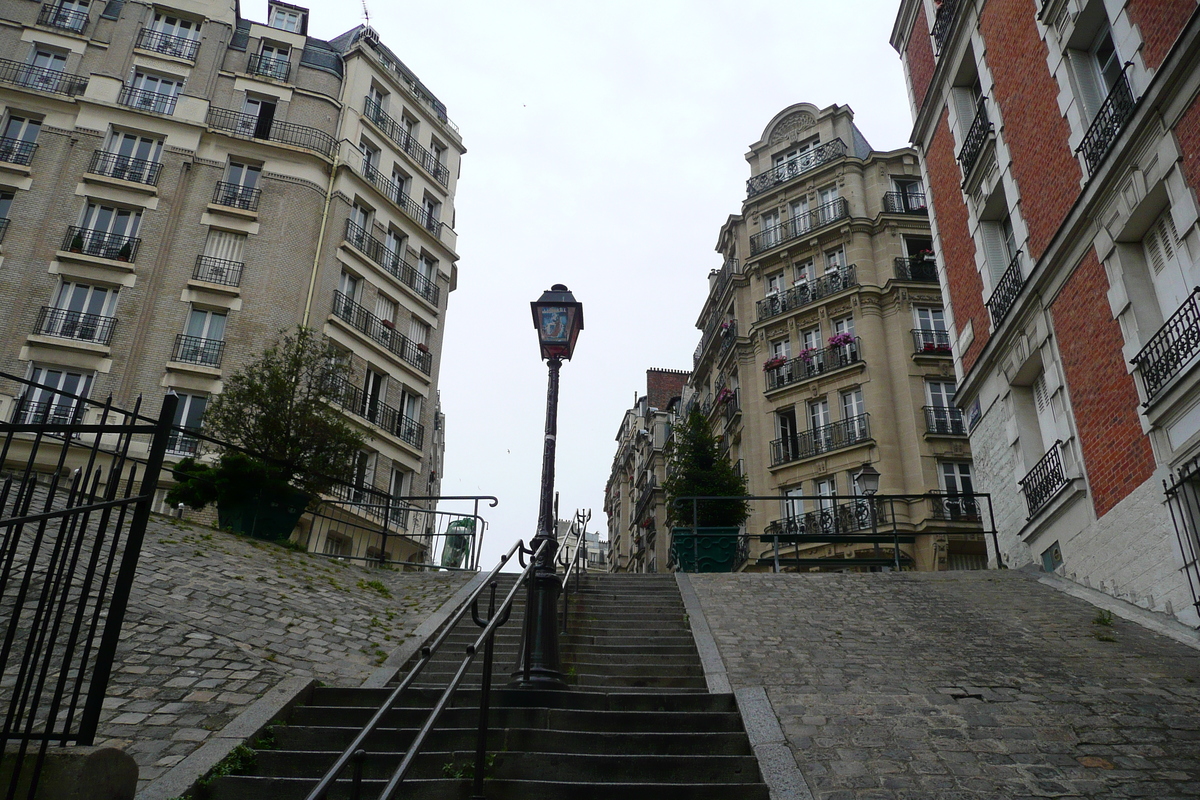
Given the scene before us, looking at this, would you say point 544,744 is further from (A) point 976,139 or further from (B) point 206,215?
(B) point 206,215

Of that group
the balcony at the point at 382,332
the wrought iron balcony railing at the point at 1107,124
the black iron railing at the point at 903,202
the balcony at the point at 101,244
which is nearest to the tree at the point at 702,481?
the balcony at the point at 382,332

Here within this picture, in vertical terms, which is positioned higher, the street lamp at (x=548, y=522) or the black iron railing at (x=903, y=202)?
the black iron railing at (x=903, y=202)

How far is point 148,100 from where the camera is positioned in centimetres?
2720

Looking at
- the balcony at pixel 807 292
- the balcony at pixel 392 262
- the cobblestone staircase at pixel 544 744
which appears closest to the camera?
the cobblestone staircase at pixel 544 744

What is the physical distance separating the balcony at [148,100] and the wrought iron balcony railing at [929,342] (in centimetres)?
2387

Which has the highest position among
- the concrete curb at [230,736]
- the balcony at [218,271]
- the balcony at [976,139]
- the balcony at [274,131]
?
the balcony at [274,131]

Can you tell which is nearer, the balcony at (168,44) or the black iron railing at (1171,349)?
the black iron railing at (1171,349)

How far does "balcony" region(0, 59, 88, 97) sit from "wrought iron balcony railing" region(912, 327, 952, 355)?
26.3m

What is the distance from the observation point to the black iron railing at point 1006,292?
13336 mm

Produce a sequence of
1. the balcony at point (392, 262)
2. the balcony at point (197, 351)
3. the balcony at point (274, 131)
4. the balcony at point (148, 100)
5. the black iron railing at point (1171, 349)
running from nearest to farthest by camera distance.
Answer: the black iron railing at point (1171, 349) → the balcony at point (197, 351) → the balcony at point (148, 100) → the balcony at point (274, 131) → the balcony at point (392, 262)

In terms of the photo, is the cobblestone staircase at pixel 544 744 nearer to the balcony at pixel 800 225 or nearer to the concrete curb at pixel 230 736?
the concrete curb at pixel 230 736

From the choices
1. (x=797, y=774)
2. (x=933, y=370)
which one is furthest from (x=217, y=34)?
(x=797, y=774)

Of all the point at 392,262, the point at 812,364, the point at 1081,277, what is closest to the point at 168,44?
the point at 392,262

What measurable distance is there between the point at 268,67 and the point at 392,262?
7.73m
